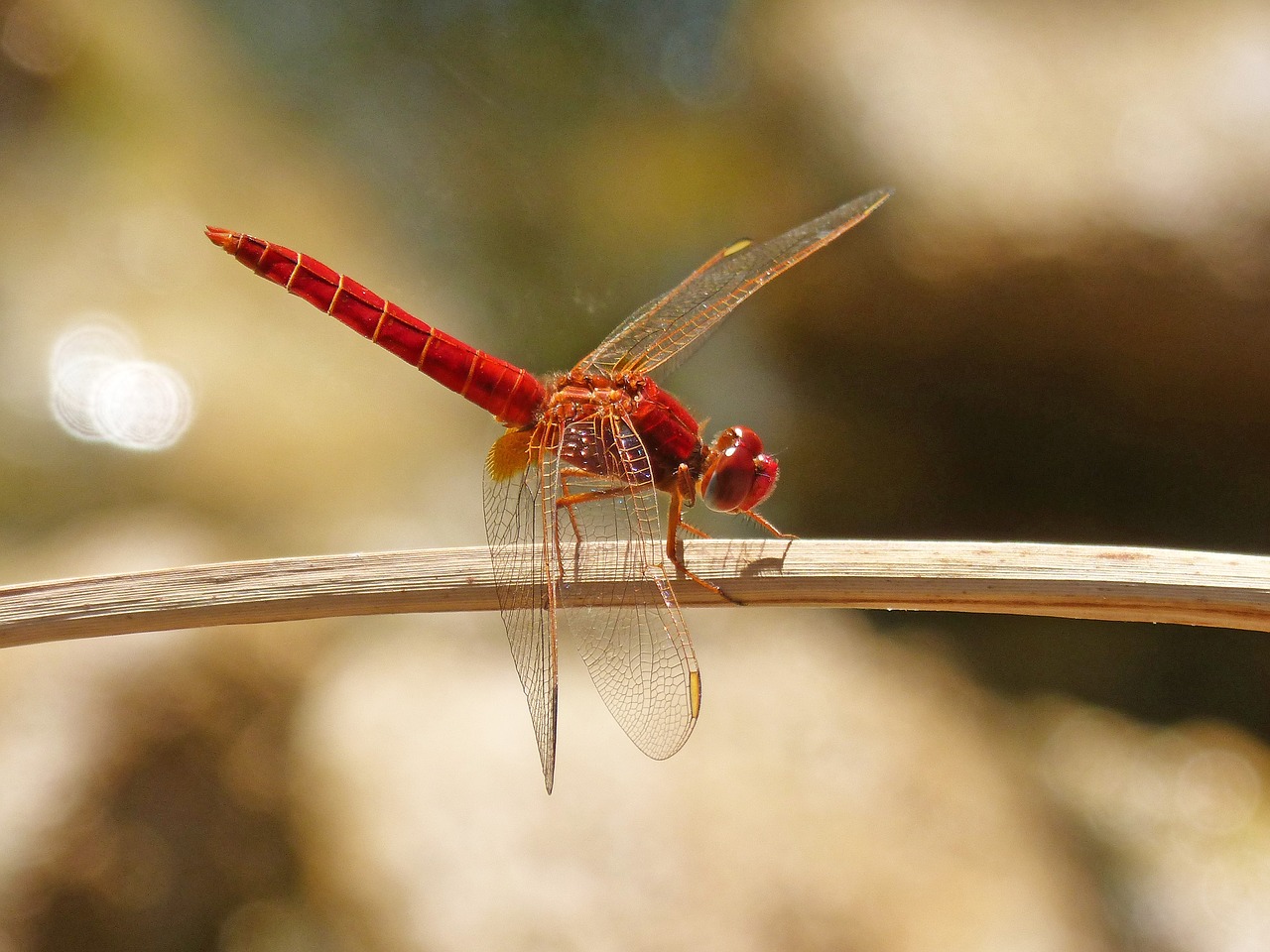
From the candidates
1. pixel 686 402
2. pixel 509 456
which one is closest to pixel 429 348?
pixel 509 456

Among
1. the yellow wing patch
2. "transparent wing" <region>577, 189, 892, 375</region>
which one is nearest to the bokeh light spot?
the yellow wing patch

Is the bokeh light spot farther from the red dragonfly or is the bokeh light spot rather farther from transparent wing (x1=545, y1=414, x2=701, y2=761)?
transparent wing (x1=545, y1=414, x2=701, y2=761)

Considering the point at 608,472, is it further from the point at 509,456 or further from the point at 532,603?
the point at 532,603

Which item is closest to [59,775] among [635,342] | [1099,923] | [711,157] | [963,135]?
[635,342]

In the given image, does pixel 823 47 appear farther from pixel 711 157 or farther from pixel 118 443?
pixel 118 443

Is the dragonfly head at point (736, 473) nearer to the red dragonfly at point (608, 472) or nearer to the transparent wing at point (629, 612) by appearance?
the red dragonfly at point (608, 472)
